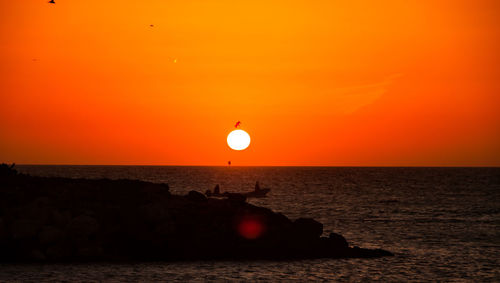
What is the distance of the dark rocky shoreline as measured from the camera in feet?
146

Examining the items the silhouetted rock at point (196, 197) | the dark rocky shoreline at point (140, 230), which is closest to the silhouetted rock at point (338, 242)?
the dark rocky shoreline at point (140, 230)

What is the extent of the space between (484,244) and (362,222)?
19066 millimetres

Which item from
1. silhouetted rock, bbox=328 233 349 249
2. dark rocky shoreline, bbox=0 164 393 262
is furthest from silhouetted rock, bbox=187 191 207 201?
silhouetted rock, bbox=328 233 349 249

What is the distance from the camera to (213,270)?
42781 millimetres

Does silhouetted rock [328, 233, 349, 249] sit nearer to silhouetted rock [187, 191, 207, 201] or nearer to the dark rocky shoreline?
the dark rocky shoreline

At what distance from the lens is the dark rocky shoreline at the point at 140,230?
44625 mm

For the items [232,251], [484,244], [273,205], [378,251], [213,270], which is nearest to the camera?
[213,270]

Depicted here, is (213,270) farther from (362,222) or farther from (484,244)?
(362,222)

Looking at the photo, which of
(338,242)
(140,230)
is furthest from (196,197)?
(338,242)

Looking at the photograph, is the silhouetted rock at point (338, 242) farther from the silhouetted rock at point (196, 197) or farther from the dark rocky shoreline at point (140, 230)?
the silhouetted rock at point (196, 197)

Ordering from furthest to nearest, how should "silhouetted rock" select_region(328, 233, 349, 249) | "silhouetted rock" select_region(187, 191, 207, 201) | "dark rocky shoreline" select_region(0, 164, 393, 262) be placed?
"silhouetted rock" select_region(187, 191, 207, 201)
"silhouetted rock" select_region(328, 233, 349, 249)
"dark rocky shoreline" select_region(0, 164, 393, 262)

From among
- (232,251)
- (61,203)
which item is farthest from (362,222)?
(61,203)

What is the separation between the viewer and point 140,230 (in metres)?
47.0

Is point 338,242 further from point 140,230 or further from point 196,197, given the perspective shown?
point 140,230
